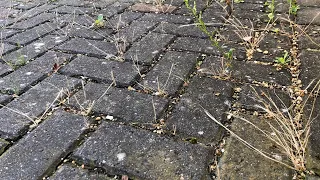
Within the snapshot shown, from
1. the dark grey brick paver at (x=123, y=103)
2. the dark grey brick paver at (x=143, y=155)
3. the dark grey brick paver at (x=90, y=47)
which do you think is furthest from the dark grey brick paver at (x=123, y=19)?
the dark grey brick paver at (x=143, y=155)

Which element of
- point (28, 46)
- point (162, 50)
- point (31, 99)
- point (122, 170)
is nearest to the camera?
point (122, 170)

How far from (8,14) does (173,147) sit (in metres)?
2.44

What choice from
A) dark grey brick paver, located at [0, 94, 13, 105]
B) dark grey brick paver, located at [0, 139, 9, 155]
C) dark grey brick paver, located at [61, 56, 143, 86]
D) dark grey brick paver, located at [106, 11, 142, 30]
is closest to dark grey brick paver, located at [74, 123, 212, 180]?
dark grey brick paver, located at [0, 139, 9, 155]

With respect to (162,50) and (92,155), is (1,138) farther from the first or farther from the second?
(162,50)

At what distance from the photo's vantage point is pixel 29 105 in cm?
165

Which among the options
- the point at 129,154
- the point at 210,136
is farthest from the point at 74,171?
the point at 210,136

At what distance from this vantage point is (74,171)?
123 centimetres

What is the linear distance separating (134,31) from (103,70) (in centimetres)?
65

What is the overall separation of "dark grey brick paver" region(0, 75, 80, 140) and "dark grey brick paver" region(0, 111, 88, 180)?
0.06 meters

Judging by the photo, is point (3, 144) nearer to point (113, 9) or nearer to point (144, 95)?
point (144, 95)

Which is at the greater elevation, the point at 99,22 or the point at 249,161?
the point at 99,22

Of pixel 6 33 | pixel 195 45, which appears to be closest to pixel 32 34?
pixel 6 33

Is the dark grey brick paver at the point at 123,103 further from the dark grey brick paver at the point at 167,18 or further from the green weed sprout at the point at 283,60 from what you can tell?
the dark grey brick paver at the point at 167,18

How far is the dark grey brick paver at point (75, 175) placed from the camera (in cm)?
120
